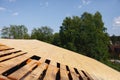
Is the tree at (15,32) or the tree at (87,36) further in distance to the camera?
the tree at (15,32)

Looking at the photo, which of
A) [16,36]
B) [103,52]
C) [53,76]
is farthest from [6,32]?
[53,76]

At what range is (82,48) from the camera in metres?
38.5

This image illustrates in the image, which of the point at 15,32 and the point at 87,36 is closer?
the point at 87,36

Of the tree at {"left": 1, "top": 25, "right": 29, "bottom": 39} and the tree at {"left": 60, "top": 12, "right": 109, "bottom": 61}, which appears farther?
the tree at {"left": 1, "top": 25, "right": 29, "bottom": 39}

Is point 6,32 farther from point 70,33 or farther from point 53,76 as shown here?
point 53,76

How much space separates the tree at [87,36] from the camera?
125 feet

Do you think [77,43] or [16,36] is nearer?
[77,43]

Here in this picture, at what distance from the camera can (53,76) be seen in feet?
13.9

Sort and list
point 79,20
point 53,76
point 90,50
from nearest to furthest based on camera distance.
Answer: point 53,76
point 90,50
point 79,20

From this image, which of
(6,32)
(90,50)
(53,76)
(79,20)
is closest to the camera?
(53,76)

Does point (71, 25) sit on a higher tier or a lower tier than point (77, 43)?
higher

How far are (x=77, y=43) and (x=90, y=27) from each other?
3.13m

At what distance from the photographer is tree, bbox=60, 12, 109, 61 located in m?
38.0

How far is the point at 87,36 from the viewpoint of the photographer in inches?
1528
